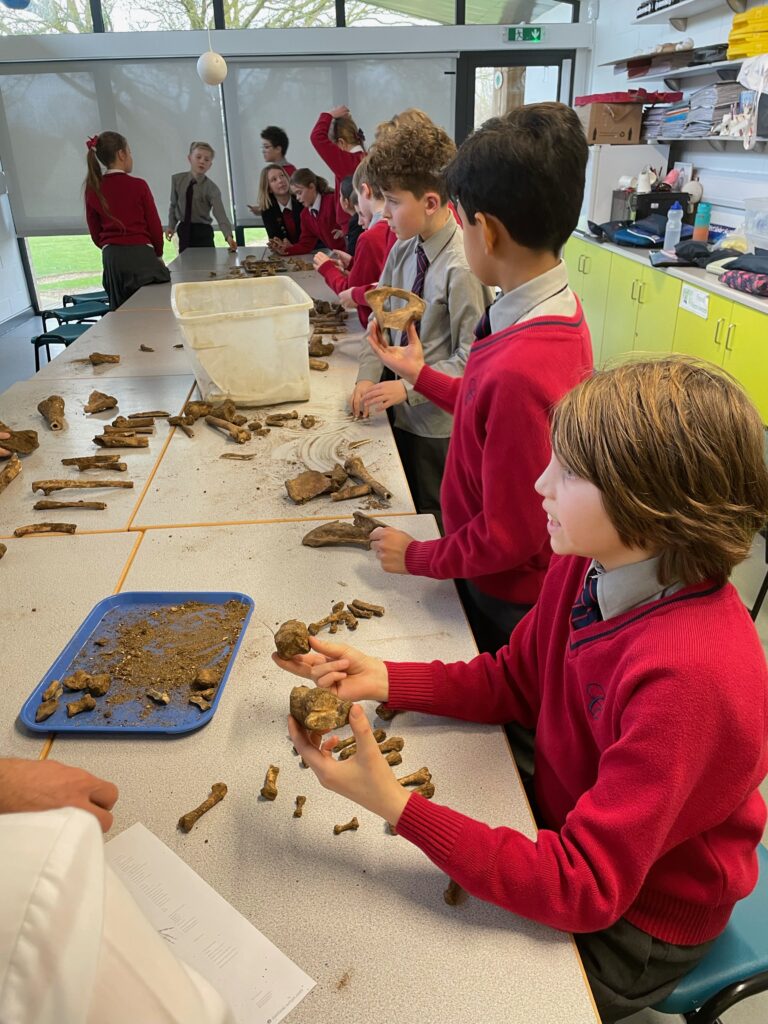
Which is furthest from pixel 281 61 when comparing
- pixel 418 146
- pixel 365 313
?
pixel 418 146

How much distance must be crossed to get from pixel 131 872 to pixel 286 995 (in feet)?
0.94

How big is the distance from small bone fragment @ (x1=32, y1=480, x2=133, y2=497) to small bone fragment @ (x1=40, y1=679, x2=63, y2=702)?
93 centimetres

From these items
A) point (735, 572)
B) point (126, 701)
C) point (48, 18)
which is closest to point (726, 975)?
point (126, 701)

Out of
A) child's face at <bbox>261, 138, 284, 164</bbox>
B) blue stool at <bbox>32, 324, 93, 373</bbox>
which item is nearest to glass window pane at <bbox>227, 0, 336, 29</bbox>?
child's face at <bbox>261, 138, 284, 164</bbox>

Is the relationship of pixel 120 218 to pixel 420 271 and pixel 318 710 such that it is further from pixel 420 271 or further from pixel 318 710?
pixel 318 710

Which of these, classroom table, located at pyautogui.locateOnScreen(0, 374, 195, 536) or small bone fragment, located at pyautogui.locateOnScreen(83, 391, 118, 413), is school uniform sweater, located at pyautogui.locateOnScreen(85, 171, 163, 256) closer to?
classroom table, located at pyautogui.locateOnScreen(0, 374, 195, 536)

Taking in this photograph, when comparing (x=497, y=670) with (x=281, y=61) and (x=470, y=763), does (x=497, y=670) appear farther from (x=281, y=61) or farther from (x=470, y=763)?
(x=281, y=61)

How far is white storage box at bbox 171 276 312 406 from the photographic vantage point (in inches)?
99.2

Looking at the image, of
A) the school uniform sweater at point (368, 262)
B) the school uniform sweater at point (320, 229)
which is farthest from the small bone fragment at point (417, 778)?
the school uniform sweater at point (320, 229)

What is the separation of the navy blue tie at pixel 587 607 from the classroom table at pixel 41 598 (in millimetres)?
895

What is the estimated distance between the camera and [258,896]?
0.96m

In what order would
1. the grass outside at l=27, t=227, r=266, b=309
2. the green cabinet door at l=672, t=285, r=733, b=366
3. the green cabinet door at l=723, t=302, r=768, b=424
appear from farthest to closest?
the grass outside at l=27, t=227, r=266, b=309
the green cabinet door at l=672, t=285, r=733, b=366
the green cabinet door at l=723, t=302, r=768, b=424

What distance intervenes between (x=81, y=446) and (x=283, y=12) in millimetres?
7051

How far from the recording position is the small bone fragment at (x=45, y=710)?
4.10ft
